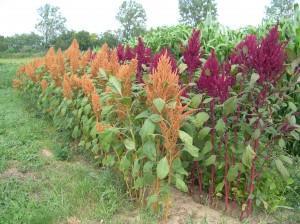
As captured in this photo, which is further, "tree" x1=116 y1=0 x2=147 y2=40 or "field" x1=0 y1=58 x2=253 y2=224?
"tree" x1=116 y1=0 x2=147 y2=40

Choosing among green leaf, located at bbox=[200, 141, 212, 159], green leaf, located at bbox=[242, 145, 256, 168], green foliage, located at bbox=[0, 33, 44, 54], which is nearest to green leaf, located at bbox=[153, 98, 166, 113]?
green leaf, located at bbox=[200, 141, 212, 159]

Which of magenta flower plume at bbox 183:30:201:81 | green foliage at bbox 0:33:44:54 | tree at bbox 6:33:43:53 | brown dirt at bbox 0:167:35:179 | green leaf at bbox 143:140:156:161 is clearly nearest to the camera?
green leaf at bbox 143:140:156:161

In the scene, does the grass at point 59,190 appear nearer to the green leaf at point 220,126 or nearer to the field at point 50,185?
the field at point 50,185

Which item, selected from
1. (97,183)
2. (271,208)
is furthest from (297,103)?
(97,183)

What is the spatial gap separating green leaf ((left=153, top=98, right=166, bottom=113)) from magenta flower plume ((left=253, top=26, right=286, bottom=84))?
71cm

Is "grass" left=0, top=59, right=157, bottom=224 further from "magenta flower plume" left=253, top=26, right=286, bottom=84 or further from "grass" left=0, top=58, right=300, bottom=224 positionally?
"magenta flower plume" left=253, top=26, right=286, bottom=84

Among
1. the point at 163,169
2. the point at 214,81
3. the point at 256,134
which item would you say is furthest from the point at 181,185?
the point at 214,81

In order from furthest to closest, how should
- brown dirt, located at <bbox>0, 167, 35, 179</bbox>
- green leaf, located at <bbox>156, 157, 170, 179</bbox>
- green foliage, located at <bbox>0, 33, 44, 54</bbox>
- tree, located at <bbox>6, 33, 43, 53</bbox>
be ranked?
tree, located at <bbox>6, 33, 43, 53</bbox>
green foliage, located at <bbox>0, 33, 44, 54</bbox>
brown dirt, located at <bbox>0, 167, 35, 179</bbox>
green leaf, located at <bbox>156, 157, 170, 179</bbox>

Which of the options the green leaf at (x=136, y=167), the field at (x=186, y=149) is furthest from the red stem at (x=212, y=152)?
the green leaf at (x=136, y=167)

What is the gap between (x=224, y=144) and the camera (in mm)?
3299

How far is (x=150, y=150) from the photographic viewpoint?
290cm

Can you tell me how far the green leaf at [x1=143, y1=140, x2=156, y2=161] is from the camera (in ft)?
9.51

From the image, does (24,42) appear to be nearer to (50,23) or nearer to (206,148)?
(50,23)

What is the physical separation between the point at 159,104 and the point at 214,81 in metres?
0.46
